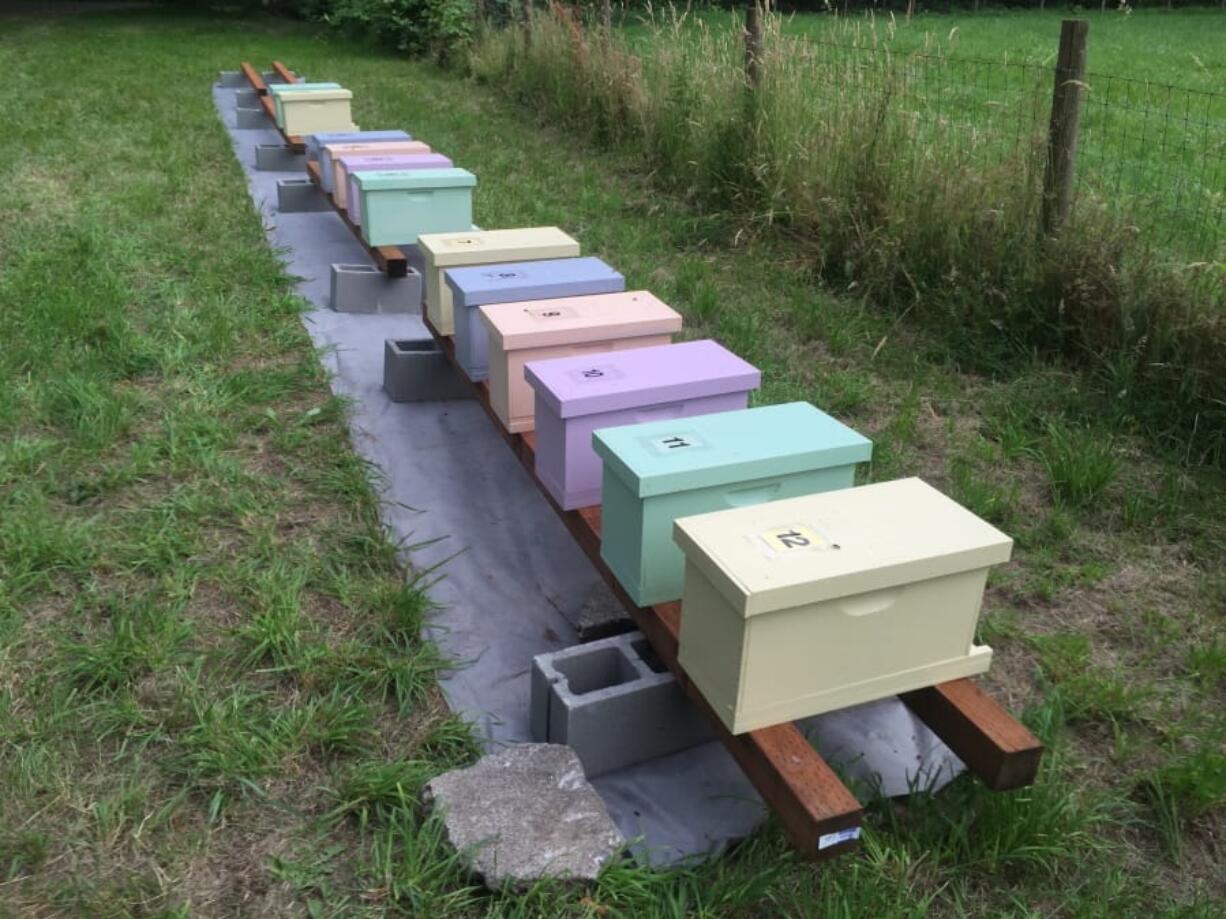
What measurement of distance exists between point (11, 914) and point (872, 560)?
57.5 inches

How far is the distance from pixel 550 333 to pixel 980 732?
138 centimetres

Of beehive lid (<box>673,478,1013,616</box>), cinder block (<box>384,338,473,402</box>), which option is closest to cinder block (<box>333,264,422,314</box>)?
cinder block (<box>384,338,473,402</box>)

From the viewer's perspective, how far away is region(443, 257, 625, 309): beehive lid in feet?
10.2

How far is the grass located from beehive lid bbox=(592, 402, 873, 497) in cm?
63

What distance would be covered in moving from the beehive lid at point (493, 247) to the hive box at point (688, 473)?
1.44 metres

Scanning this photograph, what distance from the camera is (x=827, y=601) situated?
1790mm

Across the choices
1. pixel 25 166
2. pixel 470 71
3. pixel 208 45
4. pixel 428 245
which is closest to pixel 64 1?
pixel 208 45

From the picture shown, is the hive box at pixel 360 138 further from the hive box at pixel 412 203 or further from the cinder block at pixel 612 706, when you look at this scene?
the cinder block at pixel 612 706

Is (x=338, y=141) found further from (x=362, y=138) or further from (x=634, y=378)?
(x=634, y=378)

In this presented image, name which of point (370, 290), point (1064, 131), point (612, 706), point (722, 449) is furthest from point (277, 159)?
point (612, 706)

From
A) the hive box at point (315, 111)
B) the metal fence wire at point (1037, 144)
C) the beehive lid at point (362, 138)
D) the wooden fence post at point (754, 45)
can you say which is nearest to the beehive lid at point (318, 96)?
the hive box at point (315, 111)

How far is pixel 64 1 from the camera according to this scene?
65.3ft

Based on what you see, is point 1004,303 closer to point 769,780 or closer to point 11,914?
point 769,780

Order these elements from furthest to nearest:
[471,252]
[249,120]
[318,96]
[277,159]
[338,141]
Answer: [249,120]
[277,159]
[318,96]
[338,141]
[471,252]
